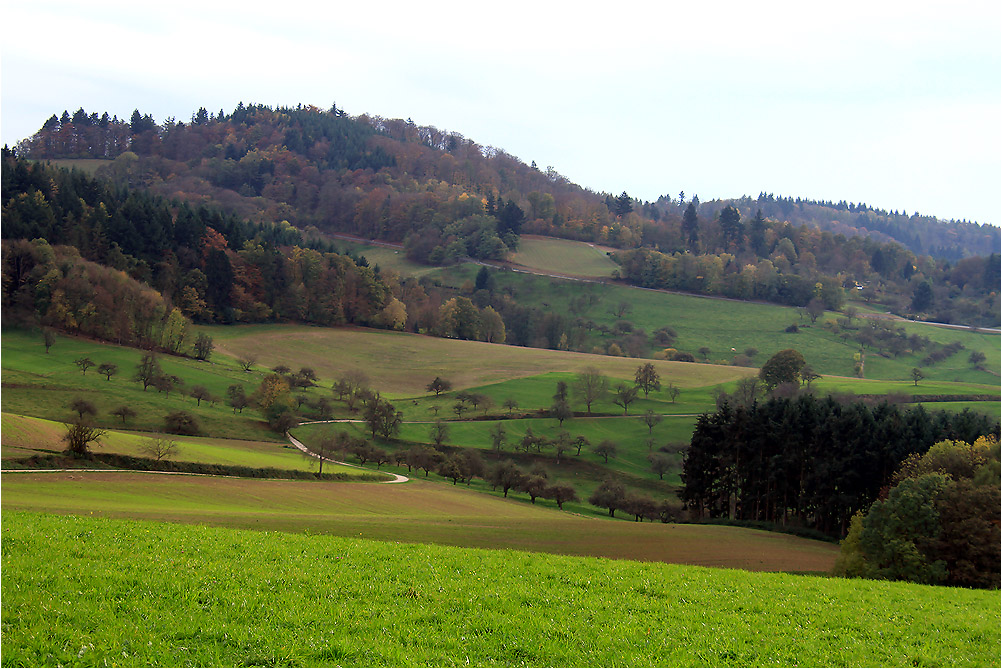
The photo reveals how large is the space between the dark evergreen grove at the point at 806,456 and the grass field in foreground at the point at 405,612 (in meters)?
33.6

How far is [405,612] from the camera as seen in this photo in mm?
9984

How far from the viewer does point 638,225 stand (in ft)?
637

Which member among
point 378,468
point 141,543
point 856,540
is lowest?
point 378,468

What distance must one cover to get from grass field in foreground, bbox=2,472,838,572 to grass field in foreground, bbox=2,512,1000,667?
9090 millimetres

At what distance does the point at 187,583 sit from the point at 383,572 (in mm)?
3112

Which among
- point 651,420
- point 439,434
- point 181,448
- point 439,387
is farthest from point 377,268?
point 181,448

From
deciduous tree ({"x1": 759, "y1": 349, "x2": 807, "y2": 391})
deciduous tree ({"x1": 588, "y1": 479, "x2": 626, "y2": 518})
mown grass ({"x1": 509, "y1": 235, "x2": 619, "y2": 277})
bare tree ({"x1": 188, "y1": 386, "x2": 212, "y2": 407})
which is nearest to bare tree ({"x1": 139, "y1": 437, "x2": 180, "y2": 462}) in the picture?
bare tree ({"x1": 188, "y1": 386, "x2": 212, "y2": 407})

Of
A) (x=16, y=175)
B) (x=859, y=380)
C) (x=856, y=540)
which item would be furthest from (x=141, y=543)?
(x=16, y=175)

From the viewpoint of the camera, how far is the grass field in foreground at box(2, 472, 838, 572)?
23406mm

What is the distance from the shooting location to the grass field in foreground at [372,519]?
2341 cm

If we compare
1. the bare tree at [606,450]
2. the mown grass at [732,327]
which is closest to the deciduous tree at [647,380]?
the bare tree at [606,450]

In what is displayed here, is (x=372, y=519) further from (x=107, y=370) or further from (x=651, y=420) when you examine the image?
(x=107, y=370)

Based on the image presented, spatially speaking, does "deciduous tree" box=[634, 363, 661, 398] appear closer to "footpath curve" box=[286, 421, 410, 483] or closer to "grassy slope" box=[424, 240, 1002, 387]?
"grassy slope" box=[424, 240, 1002, 387]

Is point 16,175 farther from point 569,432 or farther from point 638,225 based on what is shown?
point 638,225
